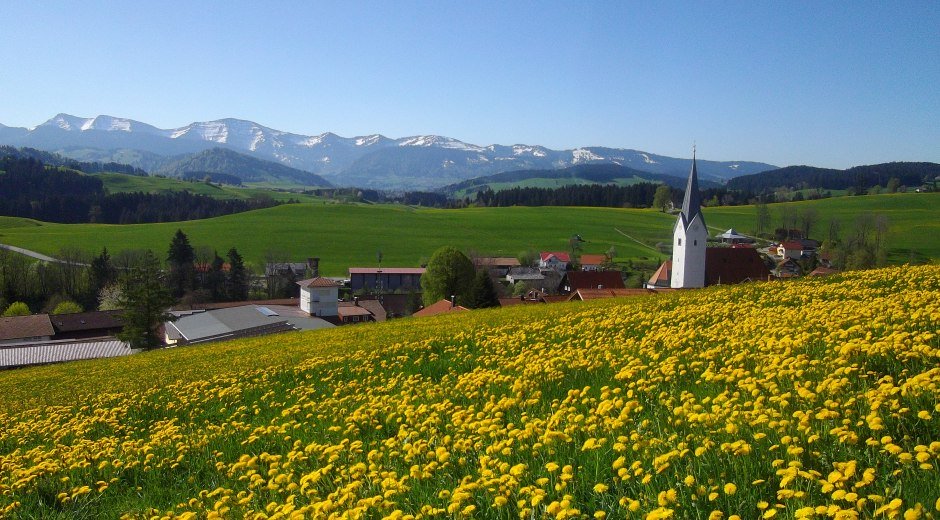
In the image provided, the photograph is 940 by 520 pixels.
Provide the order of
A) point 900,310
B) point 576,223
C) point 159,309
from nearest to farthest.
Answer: point 900,310
point 159,309
point 576,223

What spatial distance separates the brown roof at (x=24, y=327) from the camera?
64.6 m

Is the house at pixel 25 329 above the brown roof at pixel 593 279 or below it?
below

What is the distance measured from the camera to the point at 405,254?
13625 cm

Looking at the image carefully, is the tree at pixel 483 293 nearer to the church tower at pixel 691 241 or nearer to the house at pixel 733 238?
the church tower at pixel 691 241

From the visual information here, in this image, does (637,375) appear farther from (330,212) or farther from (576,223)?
(330,212)

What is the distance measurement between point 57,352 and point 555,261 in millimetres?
92027

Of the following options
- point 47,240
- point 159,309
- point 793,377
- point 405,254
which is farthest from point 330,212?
point 793,377

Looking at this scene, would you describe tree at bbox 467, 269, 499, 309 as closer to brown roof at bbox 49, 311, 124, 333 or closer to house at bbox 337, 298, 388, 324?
house at bbox 337, 298, 388, 324

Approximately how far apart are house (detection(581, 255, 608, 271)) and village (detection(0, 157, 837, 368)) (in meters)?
0.37

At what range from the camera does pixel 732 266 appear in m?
72.9

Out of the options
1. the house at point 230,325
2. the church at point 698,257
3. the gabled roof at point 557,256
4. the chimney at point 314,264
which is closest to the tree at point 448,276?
the house at point 230,325

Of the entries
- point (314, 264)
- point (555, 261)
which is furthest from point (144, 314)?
point (555, 261)

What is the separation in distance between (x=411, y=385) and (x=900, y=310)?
7498 mm

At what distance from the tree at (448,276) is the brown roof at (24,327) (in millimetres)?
41319
